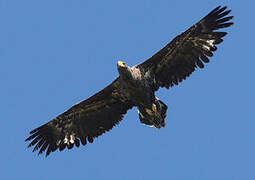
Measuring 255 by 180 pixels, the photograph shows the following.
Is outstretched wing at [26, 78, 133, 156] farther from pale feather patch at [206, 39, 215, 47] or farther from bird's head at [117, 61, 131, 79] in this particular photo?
pale feather patch at [206, 39, 215, 47]

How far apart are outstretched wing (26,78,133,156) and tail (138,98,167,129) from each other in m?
0.97

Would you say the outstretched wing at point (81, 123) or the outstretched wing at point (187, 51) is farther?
the outstretched wing at point (81, 123)

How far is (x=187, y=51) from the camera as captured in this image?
22953 mm

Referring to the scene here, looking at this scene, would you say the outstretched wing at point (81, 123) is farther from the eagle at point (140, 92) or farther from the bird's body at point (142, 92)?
the bird's body at point (142, 92)

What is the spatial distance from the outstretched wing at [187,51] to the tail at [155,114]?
768mm

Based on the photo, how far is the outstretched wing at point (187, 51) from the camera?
22.5 m

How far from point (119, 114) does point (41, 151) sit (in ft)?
9.97

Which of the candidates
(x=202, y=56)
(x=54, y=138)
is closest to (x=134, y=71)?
(x=202, y=56)

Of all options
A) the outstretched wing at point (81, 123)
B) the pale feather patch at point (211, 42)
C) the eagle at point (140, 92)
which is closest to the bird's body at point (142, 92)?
the eagle at point (140, 92)

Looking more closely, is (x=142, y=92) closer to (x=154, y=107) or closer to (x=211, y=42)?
(x=154, y=107)

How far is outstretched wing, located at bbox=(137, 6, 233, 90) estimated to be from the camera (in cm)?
2252

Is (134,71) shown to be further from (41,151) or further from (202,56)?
(41,151)

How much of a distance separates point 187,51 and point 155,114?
93.0 inches

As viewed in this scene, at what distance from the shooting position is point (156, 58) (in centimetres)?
2298
